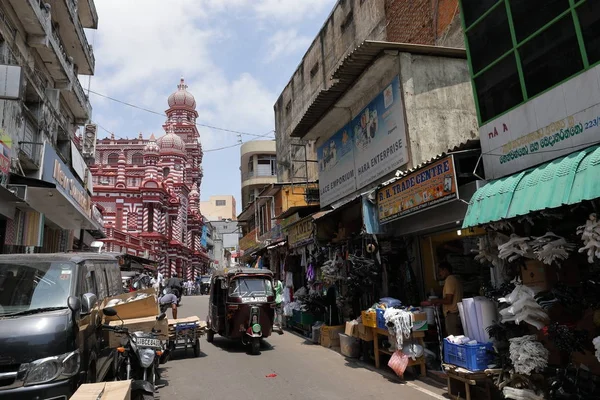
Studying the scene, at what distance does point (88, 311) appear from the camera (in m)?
4.72

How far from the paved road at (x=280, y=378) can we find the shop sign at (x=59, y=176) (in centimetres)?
671

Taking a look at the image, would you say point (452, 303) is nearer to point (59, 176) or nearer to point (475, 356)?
point (475, 356)

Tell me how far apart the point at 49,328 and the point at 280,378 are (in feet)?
14.9

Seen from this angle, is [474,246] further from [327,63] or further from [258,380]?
[327,63]

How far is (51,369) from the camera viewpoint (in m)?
4.01

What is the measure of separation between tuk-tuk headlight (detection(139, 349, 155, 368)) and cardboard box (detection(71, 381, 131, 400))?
73.2 inches

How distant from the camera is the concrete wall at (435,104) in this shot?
9828 mm

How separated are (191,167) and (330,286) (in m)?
55.1

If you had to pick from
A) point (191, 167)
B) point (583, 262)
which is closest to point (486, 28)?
point (583, 262)

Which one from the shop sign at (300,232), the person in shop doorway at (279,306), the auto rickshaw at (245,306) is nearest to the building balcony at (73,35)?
the shop sign at (300,232)

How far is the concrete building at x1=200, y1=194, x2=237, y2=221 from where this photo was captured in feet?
325

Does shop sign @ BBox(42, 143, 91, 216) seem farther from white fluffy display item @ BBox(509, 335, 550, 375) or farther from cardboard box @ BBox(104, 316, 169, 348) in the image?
white fluffy display item @ BBox(509, 335, 550, 375)

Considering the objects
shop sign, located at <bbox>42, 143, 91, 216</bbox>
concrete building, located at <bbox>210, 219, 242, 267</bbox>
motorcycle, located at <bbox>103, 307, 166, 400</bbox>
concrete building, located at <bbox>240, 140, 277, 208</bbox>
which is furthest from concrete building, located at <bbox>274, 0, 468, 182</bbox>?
concrete building, located at <bbox>210, 219, 242, 267</bbox>

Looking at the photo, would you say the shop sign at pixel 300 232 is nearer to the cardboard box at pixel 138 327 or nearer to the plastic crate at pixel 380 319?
the plastic crate at pixel 380 319
